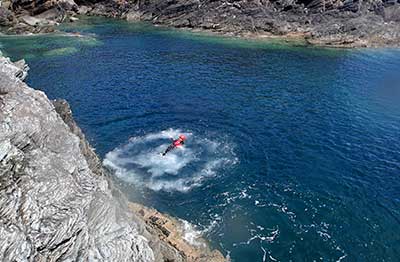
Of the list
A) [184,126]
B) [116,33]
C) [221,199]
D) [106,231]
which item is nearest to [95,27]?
[116,33]

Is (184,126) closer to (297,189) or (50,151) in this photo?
(297,189)

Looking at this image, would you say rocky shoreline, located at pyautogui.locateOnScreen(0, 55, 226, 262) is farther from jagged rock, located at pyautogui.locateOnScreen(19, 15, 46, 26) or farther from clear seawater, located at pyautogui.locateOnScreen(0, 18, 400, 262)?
jagged rock, located at pyautogui.locateOnScreen(19, 15, 46, 26)

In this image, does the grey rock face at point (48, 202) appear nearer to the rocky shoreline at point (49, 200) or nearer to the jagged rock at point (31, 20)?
the rocky shoreline at point (49, 200)

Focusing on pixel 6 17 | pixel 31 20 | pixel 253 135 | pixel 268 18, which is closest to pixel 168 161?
pixel 253 135

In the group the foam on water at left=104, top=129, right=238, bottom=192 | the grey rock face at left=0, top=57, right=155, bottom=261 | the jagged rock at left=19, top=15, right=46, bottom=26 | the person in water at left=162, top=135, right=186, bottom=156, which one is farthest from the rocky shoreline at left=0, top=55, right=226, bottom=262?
the jagged rock at left=19, top=15, right=46, bottom=26

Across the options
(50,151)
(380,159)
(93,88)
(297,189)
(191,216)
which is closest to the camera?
(50,151)

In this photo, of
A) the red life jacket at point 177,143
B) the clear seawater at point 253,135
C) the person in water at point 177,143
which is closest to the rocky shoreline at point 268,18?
the clear seawater at point 253,135
